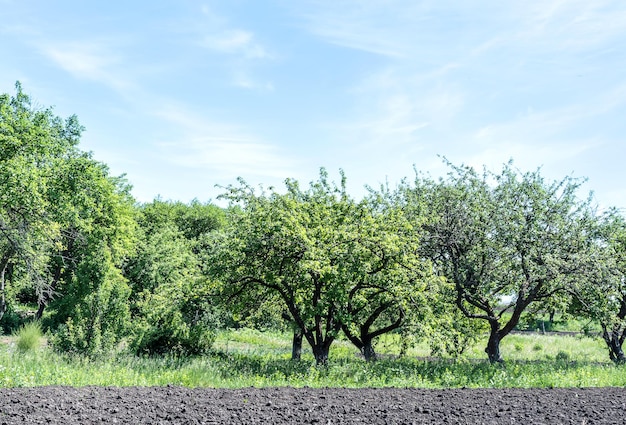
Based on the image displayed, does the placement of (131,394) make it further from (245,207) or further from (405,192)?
(405,192)

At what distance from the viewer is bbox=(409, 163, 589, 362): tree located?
1543 cm

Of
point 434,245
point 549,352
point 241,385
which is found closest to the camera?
point 241,385

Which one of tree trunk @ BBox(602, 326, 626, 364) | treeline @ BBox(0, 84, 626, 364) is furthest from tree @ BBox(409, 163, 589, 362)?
tree trunk @ BBox(602, 326, 626, 364)

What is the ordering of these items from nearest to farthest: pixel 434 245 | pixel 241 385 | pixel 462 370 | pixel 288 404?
pixel 288 404 → pixel 241 385 → pixel 462 370 → pixel 434 245

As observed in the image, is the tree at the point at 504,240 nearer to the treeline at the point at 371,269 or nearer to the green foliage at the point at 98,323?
the treeline at the point at 371,269

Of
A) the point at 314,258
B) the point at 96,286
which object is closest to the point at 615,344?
the point at 314,258

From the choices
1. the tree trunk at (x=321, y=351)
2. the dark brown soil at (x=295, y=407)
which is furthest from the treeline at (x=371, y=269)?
the dark brown soil at (x=295, y=407)

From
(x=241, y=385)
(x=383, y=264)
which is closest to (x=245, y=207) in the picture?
(x=383, y=264)

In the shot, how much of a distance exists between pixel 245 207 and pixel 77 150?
19.8 meters

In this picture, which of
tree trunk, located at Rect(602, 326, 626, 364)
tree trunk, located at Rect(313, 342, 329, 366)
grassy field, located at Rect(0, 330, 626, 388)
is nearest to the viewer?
grassy field, located at Rect(0, 330, 626, 388)

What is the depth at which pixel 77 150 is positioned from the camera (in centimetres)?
3022

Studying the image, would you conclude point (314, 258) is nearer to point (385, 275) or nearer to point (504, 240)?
point (385, 275)

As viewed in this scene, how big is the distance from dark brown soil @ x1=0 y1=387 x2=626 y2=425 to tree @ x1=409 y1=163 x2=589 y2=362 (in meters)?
5.34

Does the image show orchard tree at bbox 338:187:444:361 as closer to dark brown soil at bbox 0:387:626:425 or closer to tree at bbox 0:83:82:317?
dark brown soil at bbox 0:387:626:425
